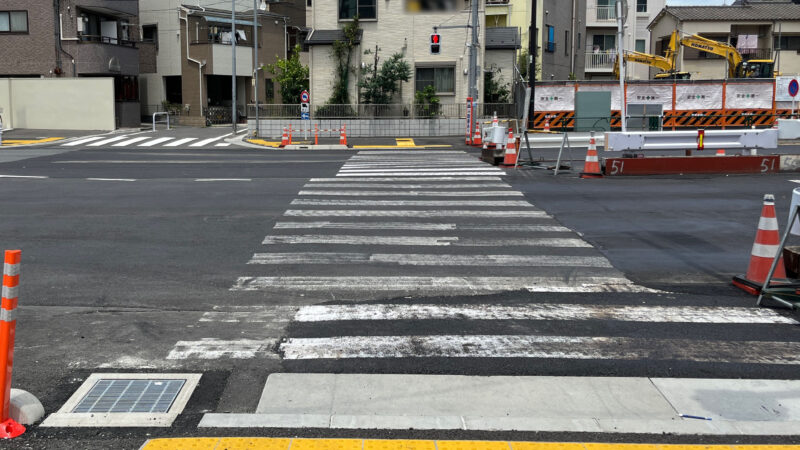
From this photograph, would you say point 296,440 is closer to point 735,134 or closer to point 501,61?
point 735,134

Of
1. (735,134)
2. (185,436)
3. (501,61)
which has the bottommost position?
(185,436)

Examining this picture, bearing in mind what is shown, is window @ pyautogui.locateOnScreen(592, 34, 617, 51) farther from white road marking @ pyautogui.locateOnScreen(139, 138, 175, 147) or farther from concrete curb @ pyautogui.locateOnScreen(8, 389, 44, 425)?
concrete curb @ pyautogui.locateOnScreen(8, 389, 44, 425)

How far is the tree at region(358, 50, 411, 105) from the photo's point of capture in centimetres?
3594

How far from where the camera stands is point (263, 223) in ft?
41.1

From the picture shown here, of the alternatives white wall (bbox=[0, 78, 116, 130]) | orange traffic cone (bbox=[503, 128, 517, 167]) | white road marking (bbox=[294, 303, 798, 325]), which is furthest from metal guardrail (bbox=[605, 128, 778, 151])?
white wall (bbox=[0, 78, 116, 130])

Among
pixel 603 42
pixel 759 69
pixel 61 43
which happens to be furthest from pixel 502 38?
pixel 61 43

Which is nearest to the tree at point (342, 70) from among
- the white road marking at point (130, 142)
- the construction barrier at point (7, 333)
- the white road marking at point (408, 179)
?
the white road marking at point (130, 142)

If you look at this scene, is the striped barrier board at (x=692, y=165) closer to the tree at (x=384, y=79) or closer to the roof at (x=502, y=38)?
the tree at (x=384, y=79)

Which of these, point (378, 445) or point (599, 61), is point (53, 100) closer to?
point (599, 61)

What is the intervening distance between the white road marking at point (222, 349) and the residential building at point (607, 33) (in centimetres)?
5235

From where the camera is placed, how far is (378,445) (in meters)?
4.79

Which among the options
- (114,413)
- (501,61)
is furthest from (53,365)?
(501,61)

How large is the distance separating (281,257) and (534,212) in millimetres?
5137

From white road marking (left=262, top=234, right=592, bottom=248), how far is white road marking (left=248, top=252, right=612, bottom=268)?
0.73 meters
